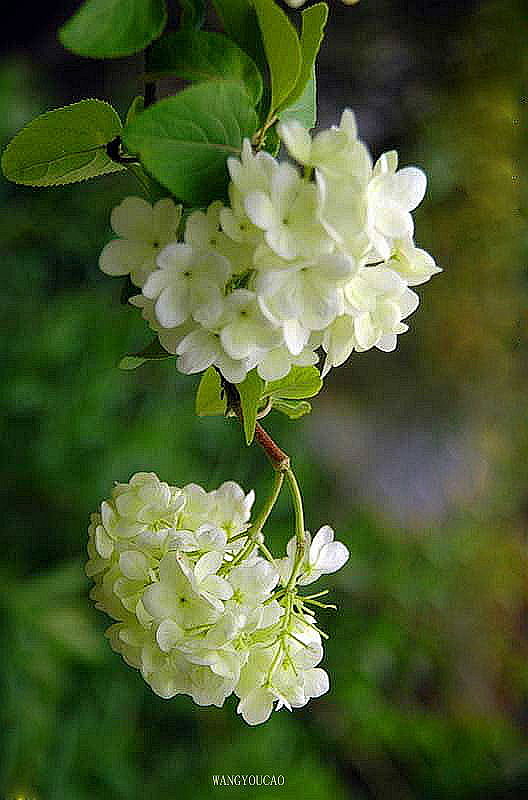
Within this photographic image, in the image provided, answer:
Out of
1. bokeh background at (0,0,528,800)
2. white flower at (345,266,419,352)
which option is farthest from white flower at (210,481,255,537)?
bokeh background at (0,0,528,800)

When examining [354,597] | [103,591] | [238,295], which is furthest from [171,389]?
[238,295]

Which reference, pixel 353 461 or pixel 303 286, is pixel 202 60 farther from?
pixel 353 461

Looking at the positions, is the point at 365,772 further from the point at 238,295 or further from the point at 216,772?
the point at 238,295

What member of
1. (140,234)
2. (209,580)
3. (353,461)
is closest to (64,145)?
(140,234)

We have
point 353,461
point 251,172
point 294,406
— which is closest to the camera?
point 251,172

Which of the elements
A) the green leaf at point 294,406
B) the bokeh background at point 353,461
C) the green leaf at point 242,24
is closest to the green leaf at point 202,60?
the green leaf at point 242,24

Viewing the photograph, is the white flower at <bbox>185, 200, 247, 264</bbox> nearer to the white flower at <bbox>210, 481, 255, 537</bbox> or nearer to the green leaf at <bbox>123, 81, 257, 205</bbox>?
the green leaf at <bbox>123, 81, 257, 205</bbox>

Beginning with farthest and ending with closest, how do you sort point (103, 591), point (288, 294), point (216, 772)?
point (216, 772), point (103, 591), point (288, 294)
